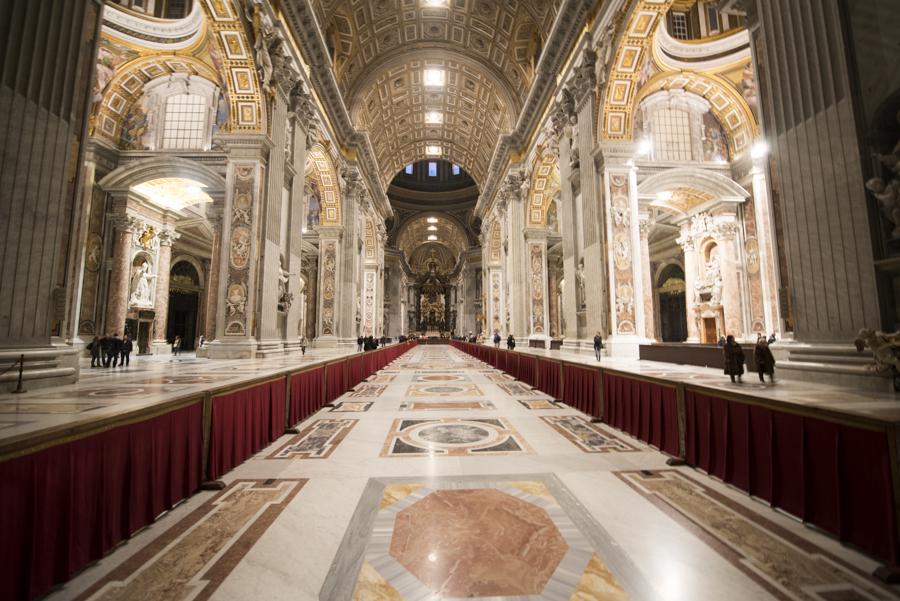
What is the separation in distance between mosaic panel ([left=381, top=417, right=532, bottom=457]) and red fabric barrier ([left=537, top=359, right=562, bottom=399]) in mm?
2221

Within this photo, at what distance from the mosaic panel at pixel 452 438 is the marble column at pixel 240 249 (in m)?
5.64

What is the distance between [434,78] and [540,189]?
364 inches

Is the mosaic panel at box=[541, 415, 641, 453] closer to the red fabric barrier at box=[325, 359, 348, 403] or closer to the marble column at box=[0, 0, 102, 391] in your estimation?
the red fabric barrier at box=[325, 359, 348, 403]

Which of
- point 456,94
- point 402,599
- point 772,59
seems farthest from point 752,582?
point 456,94

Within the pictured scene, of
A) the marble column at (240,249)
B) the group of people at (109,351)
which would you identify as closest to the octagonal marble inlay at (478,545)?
the marble column at (240,249)

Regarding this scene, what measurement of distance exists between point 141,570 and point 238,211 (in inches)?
349

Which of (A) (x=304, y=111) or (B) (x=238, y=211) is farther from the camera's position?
(A) (x=304, y=111)

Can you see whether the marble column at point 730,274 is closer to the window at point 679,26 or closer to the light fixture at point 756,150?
the light fixture at point 756,150

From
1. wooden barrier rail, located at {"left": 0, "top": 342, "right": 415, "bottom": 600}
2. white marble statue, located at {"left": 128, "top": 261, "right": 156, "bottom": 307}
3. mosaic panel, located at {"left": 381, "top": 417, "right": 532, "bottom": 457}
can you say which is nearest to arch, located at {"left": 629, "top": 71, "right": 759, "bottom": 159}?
mosaic panel, located at {"left": 381, "top": 417, "right": 532, "bottom": 457}

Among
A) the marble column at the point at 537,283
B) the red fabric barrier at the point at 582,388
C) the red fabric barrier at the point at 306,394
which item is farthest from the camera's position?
the marble column at the point at 537,283

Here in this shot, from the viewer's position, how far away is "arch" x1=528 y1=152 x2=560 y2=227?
17031mm

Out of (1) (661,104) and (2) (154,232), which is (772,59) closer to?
(1) (661,104)

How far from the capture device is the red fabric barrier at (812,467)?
6.51 ft

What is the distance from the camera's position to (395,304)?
42.7 m
